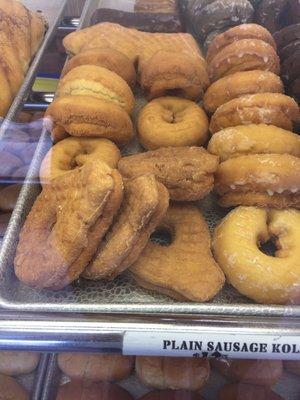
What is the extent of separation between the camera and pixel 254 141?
965 mm

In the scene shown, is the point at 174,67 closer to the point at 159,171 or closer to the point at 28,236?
the point at 159,171

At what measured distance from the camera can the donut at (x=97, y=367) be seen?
1033 mm

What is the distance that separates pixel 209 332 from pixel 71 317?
0.21 m

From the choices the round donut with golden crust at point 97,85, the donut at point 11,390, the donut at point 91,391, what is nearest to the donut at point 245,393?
the donut at point 91,391

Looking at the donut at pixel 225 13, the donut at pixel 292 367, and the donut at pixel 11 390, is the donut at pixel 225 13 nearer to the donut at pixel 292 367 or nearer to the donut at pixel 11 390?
the donut at pixel 292 367

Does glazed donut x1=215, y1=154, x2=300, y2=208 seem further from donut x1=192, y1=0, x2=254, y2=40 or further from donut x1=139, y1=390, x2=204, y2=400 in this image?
donut x1=192, y1=0, x2=254, y2=40

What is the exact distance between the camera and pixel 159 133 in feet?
3.51

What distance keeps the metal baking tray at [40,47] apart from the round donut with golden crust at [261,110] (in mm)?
520

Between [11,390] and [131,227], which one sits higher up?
[131,227]

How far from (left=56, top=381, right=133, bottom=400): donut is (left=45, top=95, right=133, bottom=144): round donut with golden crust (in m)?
0.53

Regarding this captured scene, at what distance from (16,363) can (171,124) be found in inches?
24.6

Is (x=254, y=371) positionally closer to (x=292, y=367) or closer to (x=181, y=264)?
(x=292, y=367)

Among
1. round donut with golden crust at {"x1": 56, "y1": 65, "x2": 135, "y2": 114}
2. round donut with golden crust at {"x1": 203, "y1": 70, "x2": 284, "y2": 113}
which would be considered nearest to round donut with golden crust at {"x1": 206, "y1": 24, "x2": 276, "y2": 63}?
round donut with golden crust at {"x1": 203, "y1": 70, "x2": 284, "y2": 113}

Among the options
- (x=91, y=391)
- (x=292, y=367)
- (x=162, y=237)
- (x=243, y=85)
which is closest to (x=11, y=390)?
(x=91, y=391)
